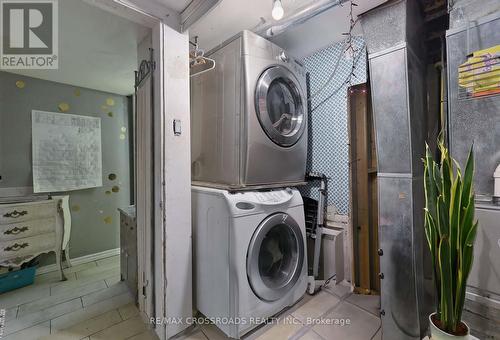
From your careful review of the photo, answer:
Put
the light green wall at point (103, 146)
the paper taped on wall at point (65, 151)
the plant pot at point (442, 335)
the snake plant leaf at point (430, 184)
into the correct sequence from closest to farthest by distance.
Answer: the plant pot at point (442, 335)
the snake plant leaf at point (430, 184)
the light green wall at point (103, 146)
the paper taped on wall at point (65, 151)

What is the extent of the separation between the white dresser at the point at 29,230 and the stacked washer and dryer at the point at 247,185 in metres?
1.66

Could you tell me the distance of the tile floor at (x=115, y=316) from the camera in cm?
148

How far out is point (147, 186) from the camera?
1.56 m

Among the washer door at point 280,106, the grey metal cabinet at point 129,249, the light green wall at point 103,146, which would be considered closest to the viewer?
the washer door at point 280,106

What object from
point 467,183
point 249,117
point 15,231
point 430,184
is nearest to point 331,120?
point 249,117

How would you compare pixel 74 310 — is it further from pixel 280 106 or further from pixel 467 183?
pixel 467 183

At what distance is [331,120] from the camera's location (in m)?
2.12

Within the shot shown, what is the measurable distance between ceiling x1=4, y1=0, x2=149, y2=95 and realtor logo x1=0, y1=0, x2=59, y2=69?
0.19 ft

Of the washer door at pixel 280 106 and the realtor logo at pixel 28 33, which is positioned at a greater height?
the realtor logo at pixel 28 33

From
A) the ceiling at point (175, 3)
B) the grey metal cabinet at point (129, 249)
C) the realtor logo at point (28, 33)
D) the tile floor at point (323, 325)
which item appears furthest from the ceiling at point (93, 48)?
the tile floor at point (323, 325)

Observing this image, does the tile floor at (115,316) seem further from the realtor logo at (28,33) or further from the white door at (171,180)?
the realtor logo at (28,33)

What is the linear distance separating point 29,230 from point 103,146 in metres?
1.23

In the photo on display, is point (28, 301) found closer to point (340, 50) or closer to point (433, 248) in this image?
point (433, 248)

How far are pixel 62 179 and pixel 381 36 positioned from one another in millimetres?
3421
